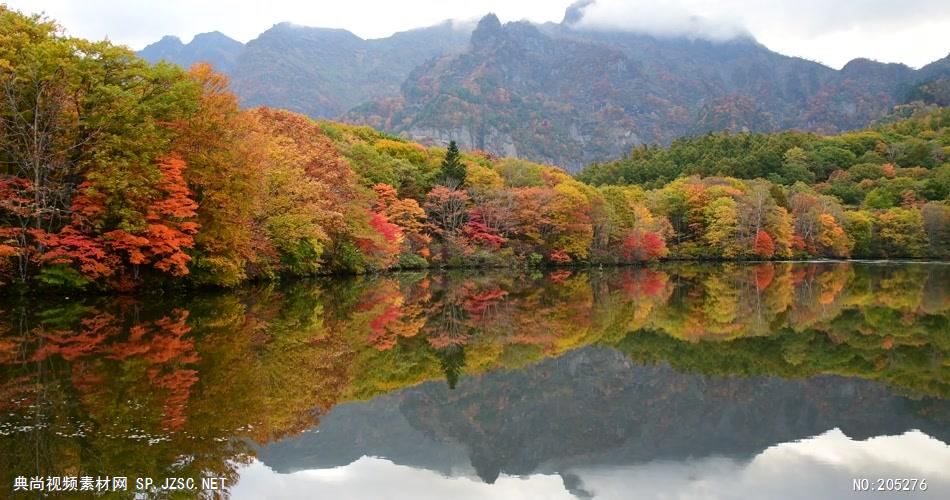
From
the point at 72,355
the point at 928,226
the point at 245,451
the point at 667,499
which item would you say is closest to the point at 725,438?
the point at 667,499

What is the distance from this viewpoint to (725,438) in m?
9.57

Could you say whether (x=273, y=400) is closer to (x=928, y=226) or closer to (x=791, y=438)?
(x=791, y=438)

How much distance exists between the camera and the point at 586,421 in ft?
34.4

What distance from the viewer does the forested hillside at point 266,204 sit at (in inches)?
947

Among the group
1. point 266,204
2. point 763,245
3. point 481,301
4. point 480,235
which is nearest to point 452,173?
point 480,235

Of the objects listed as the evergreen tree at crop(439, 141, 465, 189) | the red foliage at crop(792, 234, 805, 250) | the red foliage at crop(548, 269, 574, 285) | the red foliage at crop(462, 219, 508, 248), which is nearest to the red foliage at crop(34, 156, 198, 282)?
the red foliage at crop(548, 269, 574, 285)

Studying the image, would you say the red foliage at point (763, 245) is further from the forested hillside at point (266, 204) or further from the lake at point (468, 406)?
the lake at point (468, 406)

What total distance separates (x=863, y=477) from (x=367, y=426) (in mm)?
6529

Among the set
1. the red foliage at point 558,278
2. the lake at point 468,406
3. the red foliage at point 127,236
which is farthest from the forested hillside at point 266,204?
the red foliage at point 558,278

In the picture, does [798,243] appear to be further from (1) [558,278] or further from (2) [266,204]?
(2) [266,204]

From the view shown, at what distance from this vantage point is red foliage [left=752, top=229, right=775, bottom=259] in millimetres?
73312

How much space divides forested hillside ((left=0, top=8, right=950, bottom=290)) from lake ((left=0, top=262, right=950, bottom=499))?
5254mm

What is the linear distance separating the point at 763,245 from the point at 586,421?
69.8m

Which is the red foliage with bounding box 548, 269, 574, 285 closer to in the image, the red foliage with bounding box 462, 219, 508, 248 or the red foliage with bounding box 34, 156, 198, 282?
the red foliage with bounding box 462, 219, 508, 248
